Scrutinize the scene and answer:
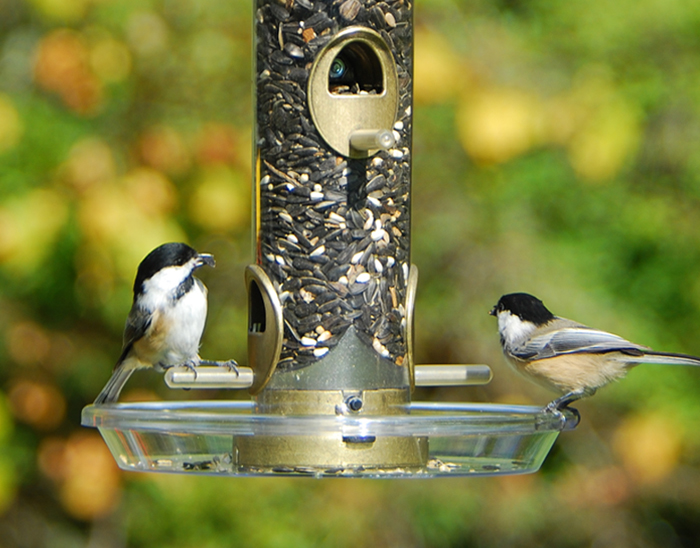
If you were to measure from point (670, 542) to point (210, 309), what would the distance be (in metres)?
3.26

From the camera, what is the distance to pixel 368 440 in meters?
2.83

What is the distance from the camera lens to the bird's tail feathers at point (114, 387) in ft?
11.3

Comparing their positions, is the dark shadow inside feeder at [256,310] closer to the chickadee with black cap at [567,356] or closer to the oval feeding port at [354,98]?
the oval feeding port at [354,98]

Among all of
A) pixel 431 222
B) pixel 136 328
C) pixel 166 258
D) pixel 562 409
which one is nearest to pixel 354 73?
pixel 166 258

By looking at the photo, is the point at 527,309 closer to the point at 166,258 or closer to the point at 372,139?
the point at 372,139

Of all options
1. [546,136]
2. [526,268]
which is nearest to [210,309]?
[526,268]

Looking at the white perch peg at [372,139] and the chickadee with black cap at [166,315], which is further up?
the white perch peg at [372,139]

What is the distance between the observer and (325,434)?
2.65 meters

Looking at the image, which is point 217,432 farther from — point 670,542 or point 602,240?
point 670,542

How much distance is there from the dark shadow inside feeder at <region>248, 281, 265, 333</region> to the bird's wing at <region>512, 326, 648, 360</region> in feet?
3.32

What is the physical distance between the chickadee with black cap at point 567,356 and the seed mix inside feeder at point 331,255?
393mm

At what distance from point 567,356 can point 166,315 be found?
1488 millimetres

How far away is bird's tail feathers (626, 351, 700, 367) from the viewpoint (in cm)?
328

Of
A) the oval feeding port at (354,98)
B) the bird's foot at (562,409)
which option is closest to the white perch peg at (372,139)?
the oval feeding port at (354,98)
